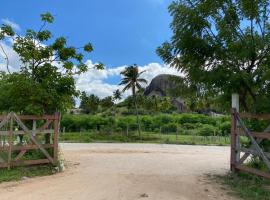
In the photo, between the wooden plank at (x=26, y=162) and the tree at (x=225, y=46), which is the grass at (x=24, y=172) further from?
the tree at (x=225, y=46)

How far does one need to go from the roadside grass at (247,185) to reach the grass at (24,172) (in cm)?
499

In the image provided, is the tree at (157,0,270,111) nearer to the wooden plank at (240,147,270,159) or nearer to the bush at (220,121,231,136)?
the wooden plank at (240,147,270,159)

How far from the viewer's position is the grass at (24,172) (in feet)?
37.5

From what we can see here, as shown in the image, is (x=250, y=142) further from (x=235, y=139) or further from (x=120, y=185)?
(x=120, y=185)

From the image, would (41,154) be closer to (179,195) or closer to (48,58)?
(48,58)

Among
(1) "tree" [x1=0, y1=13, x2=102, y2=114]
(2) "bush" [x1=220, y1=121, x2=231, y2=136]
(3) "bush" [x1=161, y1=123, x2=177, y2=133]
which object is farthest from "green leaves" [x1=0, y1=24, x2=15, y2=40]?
(3) "bush" [x1=161, y1=123, x2=177, y2=133]

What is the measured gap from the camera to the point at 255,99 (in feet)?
41.4

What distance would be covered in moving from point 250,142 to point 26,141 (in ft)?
23.6

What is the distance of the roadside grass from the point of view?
9.50 metres

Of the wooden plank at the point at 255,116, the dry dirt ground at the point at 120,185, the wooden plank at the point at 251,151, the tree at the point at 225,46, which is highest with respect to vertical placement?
the tree at the point at 225,46

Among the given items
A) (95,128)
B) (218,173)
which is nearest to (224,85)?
(218,173)

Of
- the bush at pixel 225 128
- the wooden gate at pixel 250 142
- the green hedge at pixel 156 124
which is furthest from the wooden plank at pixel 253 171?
the bush at pixel 225 128

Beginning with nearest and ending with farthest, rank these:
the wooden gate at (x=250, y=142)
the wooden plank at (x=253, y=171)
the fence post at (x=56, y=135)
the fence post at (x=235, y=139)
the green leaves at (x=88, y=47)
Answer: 1. the wooden plank at (x=253, y=171)
2. the wooden gate at (x=250, y=142)
3. the fence post at (x=235, y=139)
4. the fence post at (x=56, y=135)
5. the green leaves at (x=88, y=47)

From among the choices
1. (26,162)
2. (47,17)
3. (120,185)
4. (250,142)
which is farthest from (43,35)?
(250,142)
